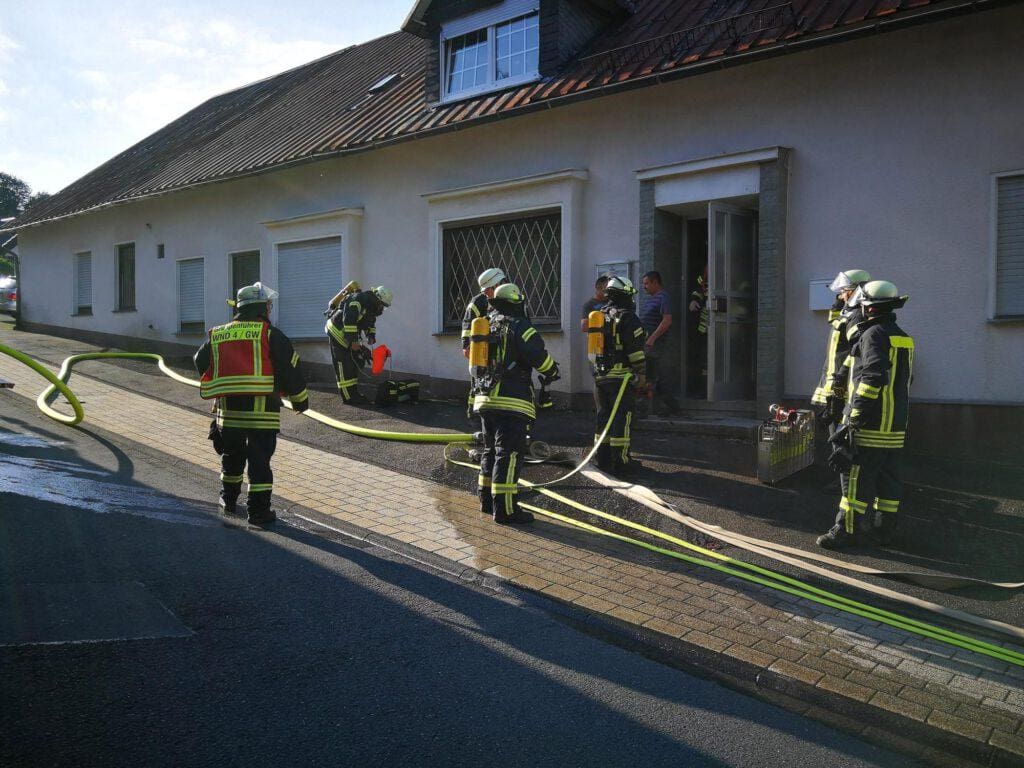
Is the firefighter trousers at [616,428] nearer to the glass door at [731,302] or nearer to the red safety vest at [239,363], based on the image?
the glass door at [731,302]

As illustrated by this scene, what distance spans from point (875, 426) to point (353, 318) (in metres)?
7.25

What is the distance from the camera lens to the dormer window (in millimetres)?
12258

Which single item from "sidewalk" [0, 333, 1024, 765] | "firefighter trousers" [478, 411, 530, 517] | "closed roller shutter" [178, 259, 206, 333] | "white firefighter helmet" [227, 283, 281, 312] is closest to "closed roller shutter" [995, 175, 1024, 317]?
"sidewalk" [0, 333, 1024, 765]

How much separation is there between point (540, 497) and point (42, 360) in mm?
12861

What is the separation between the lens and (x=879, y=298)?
598cm

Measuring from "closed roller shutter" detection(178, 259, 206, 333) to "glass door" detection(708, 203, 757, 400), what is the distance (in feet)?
38.9

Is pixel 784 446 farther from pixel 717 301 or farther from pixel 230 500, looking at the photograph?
pixel 230 500

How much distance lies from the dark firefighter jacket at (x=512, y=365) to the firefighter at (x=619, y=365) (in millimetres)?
1294

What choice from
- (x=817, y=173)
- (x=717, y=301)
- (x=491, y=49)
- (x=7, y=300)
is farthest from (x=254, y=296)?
(x=7, y=300)

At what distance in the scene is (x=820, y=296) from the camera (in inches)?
363

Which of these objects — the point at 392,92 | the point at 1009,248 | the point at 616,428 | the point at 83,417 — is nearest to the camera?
the point at 616,428

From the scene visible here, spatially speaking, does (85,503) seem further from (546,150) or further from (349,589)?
(546,150)

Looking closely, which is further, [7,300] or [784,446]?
[7,300]

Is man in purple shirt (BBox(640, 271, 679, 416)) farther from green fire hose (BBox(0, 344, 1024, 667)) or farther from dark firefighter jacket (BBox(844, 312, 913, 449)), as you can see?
dark firefighter jacket (BBox(844, 312, 913, 449))
